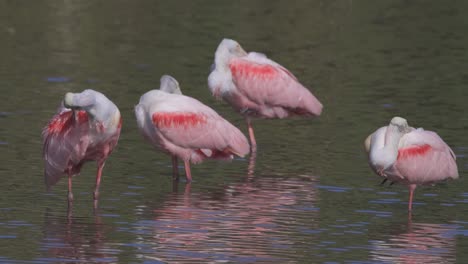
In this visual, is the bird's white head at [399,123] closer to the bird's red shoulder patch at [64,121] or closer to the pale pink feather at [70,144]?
the pale pink feather at [70,144]

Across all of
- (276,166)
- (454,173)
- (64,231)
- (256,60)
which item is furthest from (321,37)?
(64,231)

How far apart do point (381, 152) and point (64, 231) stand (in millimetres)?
2862

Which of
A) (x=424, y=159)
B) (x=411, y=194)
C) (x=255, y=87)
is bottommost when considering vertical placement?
(x=411, y=194)

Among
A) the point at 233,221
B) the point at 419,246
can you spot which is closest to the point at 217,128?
the point at 233,221

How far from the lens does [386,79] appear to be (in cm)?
2070

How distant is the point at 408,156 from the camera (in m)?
13.2

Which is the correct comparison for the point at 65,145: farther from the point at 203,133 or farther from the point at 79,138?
the point at 203,133

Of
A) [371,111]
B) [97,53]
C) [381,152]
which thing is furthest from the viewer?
[97,53]

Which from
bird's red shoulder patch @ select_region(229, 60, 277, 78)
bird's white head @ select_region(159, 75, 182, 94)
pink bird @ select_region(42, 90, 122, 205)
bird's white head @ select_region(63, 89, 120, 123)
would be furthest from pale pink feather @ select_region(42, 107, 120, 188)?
bird's red shoulder patch @ select_region(229, 60, 277, 78)

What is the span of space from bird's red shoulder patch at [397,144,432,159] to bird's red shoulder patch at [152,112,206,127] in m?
2.15

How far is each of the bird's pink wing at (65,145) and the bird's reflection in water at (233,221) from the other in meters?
0.83

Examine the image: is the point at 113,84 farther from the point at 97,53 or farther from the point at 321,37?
the point at 321,37

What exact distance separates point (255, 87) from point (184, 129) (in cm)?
263

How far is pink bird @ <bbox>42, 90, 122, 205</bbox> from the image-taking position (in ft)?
42.0
